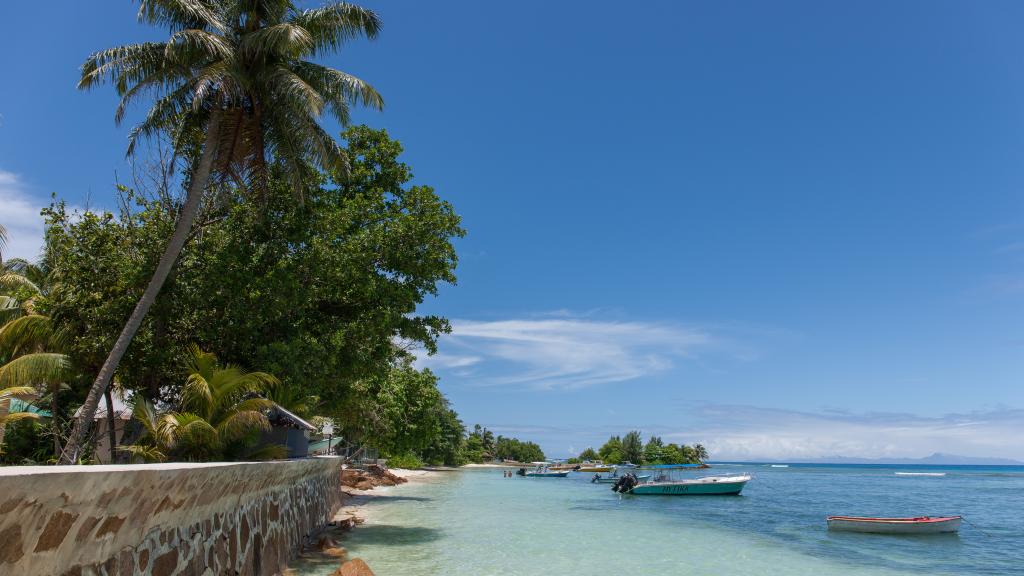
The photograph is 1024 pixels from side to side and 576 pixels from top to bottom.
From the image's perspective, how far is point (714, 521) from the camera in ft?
105

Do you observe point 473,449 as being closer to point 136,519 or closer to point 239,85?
point 239,85

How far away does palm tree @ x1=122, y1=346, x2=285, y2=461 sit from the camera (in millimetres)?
12203

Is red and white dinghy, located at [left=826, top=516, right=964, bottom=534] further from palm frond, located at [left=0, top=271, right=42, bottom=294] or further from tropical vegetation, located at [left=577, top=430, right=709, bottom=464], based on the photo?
tropical vegetation, located at [left=577, top=430, right=709, bottom=464]

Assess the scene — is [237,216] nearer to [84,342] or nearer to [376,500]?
[84,342]

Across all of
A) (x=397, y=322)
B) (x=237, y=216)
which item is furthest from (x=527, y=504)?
(x=237, y=216)

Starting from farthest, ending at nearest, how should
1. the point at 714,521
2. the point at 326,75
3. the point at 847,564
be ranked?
1. the point at 714,521
2. the point at 847,564
3. the point at 326,75

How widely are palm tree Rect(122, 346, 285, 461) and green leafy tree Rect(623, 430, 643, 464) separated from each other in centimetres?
10625

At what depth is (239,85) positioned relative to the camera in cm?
1360

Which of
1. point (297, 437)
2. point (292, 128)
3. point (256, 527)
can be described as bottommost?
point (256, 527)

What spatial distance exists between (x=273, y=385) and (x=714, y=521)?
25142 millimetres

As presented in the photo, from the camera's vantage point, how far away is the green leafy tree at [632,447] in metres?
112

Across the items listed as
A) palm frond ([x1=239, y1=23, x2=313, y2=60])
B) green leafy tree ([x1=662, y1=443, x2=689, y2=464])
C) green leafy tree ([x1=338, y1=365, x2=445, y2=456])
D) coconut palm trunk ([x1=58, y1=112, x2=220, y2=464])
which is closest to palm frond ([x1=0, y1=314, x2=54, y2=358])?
coconut palm trunk ([x1=58, y1=112, x2=220, y2=464])

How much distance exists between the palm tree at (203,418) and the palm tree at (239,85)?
4.60 feet

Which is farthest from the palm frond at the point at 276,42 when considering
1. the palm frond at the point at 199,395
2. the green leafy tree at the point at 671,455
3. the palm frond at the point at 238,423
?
the green leafy tree at the point at 671,455
